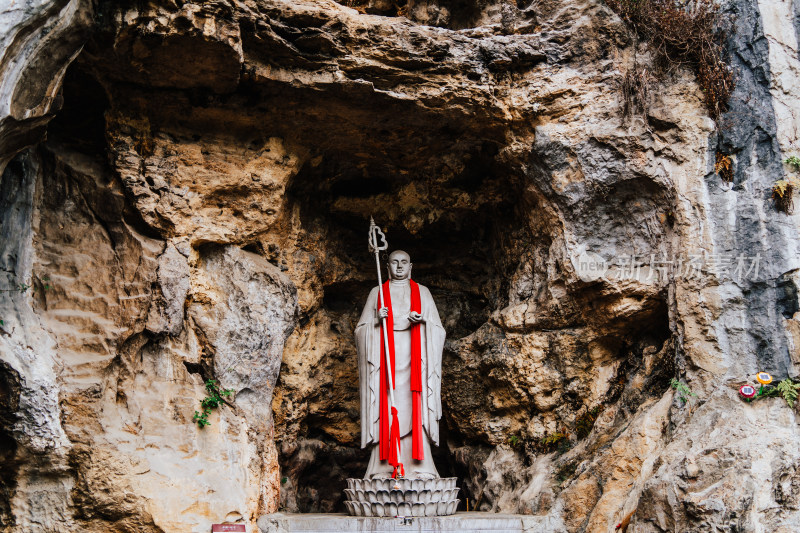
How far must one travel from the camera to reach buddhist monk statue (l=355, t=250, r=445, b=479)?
7.32 metres

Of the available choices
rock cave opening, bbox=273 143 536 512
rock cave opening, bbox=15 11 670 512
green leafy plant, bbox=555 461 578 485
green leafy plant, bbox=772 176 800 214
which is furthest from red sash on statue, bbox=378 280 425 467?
green leafy plant, bbox=772 176 800 214

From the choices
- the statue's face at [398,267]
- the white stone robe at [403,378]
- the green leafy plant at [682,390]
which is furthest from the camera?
the statue's face at [398,267]

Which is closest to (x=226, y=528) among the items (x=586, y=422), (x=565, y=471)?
(x=565, y=471)

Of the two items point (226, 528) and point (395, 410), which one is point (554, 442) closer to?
point (395, 410)

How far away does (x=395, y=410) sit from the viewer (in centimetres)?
740

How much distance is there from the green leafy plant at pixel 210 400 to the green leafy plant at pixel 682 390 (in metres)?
4.08

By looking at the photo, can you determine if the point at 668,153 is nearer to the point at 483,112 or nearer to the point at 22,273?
the point at 483,112

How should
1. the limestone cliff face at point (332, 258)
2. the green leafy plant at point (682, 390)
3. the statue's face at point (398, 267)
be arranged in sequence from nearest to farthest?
the limestone cliff face at point (332, 258), the green leafy plant at point (682, 390), the statue's face at point (398, 267)

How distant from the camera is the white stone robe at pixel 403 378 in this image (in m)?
7.39

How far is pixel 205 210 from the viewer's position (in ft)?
24.2

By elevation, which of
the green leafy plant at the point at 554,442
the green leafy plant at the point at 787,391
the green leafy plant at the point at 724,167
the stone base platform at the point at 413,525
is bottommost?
the stone base platform at the point at 413,525

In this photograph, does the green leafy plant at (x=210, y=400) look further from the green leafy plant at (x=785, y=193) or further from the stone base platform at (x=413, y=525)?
the green leafy plant at (x=785, y=193)

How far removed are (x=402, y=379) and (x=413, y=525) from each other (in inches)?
63.6

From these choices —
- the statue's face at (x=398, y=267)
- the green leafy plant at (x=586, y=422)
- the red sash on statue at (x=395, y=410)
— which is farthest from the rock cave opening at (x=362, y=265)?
the green leafy plant at (x=586, y=422)
